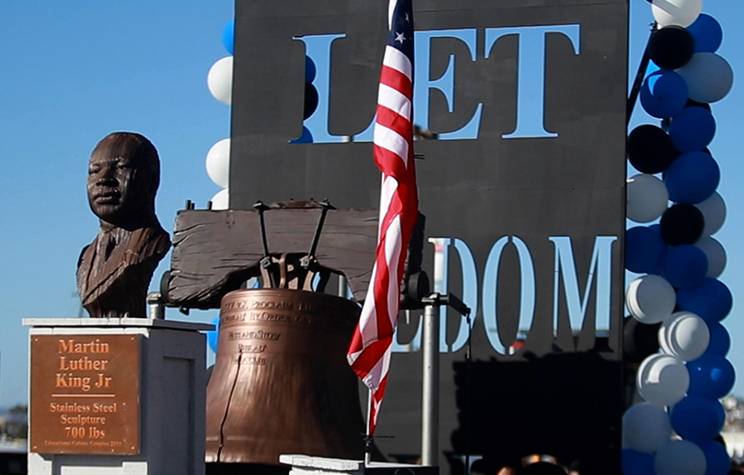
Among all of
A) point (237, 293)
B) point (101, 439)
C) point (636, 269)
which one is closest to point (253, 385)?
point (237, 293)

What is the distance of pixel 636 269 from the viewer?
39.5ft

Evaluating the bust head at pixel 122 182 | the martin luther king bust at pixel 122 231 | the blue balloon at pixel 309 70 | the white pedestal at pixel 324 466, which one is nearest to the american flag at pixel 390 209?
the white pedestal at pixel 324 466

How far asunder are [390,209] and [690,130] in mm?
4152

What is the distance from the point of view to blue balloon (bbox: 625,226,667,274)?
12.0 meters

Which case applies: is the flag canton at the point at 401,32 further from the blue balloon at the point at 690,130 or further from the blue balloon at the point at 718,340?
the blue balloon at the point at 718,340

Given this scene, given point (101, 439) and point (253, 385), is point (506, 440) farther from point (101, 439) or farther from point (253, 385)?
point (101, 439)

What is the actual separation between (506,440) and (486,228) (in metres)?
1.76

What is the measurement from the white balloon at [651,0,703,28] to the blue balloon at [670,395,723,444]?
321 centimetres

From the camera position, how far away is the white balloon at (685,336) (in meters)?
11.6

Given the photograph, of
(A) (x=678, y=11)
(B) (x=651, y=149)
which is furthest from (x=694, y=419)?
→ (A) (x=678, y=11)

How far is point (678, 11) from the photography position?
12203mm

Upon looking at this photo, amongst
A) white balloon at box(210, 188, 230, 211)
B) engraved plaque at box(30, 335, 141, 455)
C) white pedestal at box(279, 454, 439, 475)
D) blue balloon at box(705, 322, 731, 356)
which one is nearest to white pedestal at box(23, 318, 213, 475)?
engraved plaque at box(30, 335, 141, 455)

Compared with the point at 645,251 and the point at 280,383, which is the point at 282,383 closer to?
the point at 280,383

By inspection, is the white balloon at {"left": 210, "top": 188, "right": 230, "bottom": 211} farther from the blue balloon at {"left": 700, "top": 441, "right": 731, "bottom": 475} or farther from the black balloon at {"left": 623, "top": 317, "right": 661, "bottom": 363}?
the blue balloon at {"left": 700, "top": 441, "right": 731, "bottom": 475}
